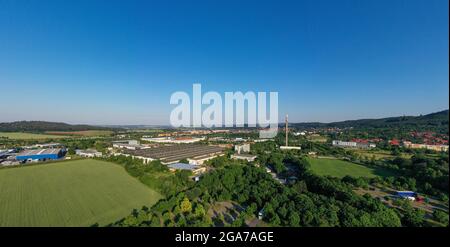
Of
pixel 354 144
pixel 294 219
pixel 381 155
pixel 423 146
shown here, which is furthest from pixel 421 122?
pixel 294 219

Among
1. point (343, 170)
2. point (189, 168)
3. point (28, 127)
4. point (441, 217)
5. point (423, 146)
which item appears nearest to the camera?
point (441, 217)

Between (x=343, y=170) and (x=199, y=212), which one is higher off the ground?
(x=199, y=212)

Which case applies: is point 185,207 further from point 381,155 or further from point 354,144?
point 354,144

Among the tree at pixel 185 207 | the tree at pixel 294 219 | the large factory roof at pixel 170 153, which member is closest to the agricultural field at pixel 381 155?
the large factory roof at pixel 170 153

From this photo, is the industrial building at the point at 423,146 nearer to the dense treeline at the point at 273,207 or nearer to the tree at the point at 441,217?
the tree at the point at 441,217

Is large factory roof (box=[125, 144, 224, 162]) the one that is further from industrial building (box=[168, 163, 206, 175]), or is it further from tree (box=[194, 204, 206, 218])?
tree (box=[194, 204, 206, 218])

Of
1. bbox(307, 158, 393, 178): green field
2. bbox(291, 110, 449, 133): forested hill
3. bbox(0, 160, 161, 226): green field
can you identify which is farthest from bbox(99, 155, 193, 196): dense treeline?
bbox(307, 158, 393, 178): green field
